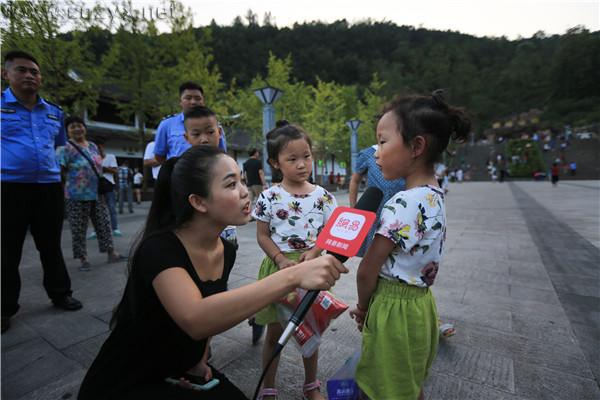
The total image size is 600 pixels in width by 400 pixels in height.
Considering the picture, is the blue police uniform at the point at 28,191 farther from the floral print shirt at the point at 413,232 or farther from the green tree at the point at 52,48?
the green tree at the point at 52,48

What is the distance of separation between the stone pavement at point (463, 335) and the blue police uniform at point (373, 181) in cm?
86

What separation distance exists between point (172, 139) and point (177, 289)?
2022 mm

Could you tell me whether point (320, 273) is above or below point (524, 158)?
below

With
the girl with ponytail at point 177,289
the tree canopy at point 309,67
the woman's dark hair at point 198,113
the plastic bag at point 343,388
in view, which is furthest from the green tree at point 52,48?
the plastic bag at point 343,388

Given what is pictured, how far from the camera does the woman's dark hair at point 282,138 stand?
75.2 inches

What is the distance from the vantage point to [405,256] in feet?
4.07

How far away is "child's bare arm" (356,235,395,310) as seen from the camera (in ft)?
3.96

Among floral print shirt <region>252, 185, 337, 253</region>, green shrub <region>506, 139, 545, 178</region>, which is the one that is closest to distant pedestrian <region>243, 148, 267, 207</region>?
floral print shirt <region>252, 185, 337, 253</region>

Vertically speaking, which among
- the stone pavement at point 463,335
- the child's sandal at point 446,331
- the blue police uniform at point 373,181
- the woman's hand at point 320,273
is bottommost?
the stone pavement at point 463,335

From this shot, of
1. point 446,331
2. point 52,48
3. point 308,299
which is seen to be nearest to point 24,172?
point 308,299

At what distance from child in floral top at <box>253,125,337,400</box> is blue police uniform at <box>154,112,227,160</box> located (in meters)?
1.04

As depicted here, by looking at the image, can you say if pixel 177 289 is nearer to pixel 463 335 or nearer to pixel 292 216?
pixel 292 216

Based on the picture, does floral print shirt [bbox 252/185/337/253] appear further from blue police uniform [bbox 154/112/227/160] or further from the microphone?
blue police uniform [bbox 154/112/227/160]

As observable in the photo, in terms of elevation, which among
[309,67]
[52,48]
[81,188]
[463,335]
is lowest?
[463,335]
